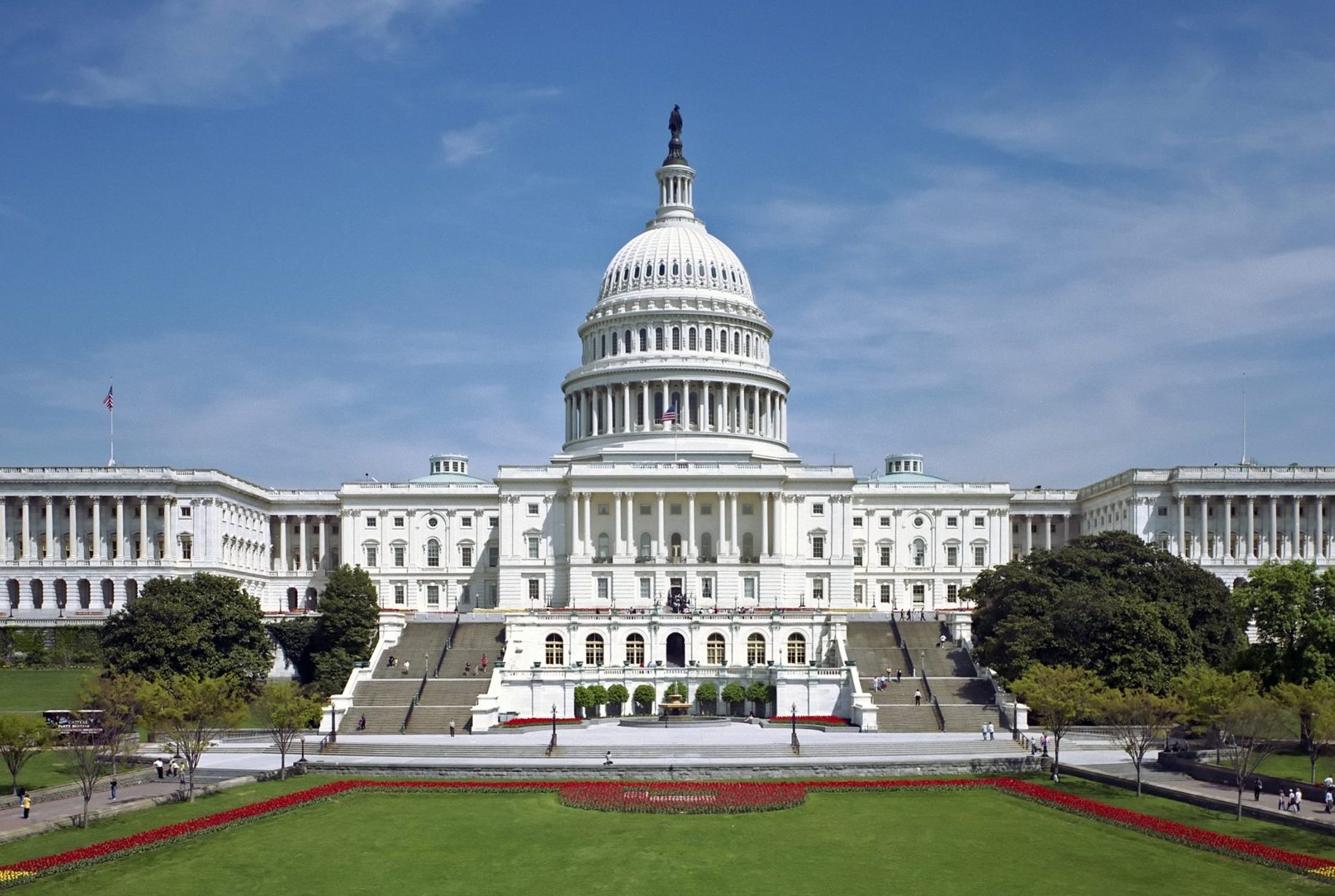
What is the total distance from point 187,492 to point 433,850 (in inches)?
3329

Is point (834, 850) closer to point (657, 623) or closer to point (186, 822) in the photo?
point (186, 822)

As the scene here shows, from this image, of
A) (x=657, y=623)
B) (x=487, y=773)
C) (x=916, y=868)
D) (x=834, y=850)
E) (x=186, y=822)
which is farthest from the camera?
(x=657, y=623)

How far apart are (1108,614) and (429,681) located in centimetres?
4166

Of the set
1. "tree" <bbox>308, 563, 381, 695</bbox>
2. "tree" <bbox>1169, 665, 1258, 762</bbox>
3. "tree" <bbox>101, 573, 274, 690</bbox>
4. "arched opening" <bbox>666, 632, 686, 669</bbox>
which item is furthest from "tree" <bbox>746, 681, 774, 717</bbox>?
"tree" <bbox>101, 573, 274, 690</bbox>

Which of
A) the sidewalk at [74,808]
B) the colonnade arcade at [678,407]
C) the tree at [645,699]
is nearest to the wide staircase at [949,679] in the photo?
the tree at [645,699]

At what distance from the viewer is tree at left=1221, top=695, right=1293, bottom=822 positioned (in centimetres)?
5041

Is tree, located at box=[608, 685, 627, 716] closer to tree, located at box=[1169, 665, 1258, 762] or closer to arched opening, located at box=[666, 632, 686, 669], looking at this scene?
arched opening, located at box=[666, 632, 686, 669]

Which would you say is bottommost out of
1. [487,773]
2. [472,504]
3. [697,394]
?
[487,773]

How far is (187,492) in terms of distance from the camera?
121000mm

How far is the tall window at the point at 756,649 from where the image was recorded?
97.8 metres

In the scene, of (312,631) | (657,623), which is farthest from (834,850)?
(312,631)

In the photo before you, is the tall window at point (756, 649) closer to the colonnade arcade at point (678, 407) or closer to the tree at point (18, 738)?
the colonnade arcade at point (678, 407)

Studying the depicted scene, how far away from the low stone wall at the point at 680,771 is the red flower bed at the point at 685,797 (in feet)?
4.68

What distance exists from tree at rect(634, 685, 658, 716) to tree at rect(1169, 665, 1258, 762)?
33.3 m
